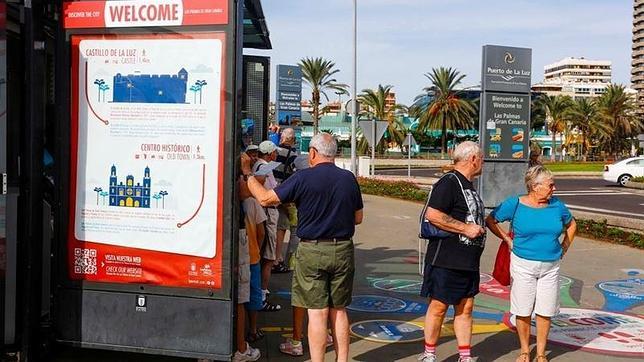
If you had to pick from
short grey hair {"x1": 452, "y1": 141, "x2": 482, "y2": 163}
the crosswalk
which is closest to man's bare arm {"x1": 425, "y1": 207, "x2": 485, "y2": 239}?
short grey hair {"x1": 452, "y1": 141, "x2": 482, "y2": 163}

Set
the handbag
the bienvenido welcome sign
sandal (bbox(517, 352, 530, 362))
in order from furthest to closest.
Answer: the handbag
sandal (bbox(517, 352, 530, 362))
the bienvenido welcome sign

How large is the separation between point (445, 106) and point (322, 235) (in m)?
65.2

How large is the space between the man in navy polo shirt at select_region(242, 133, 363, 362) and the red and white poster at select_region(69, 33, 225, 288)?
46 centimetres

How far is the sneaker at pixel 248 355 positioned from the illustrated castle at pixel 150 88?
1.95 meters

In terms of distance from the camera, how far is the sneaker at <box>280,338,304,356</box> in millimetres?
5120

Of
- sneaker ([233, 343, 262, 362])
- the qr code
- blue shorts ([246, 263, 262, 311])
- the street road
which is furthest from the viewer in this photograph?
the street road

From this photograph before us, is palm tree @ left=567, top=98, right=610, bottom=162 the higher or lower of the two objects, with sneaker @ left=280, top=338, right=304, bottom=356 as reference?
higher

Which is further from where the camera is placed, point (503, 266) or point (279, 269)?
point (279, 269)

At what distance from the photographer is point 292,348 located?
5.14 meters

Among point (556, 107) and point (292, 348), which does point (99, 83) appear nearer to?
point (292, 348)

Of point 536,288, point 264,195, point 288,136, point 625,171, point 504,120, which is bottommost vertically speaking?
point 536,288

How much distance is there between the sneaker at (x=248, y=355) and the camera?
4.86m

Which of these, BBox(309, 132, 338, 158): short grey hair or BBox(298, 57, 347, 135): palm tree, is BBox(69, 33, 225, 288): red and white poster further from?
BBox(298, 57, 347, 135): palm tree

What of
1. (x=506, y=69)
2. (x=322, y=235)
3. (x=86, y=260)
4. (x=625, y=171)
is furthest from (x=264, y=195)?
(x=625, y=171)
